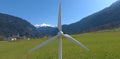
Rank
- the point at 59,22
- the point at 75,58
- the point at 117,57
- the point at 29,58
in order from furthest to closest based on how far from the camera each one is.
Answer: the point at 29,58, the point at 75,58, the point at 117,57, the point at 59,22

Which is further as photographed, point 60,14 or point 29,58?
point 29,58

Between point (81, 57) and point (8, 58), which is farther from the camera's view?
point (8, 58)

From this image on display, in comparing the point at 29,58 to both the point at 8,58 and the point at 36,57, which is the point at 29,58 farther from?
the point at 8,58

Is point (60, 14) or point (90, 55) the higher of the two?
point (60, 14)

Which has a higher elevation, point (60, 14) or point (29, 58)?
point (60, 14)

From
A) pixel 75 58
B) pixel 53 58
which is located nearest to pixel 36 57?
pixel 53 58

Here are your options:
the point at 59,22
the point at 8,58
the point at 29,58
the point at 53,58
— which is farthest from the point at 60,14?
the point at 8,58

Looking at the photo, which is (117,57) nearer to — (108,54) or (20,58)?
(108,54)

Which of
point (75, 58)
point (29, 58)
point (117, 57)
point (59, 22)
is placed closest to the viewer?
point (59, 22)

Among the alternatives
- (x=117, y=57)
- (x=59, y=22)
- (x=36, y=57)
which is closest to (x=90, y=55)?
(x=117, y=57)
